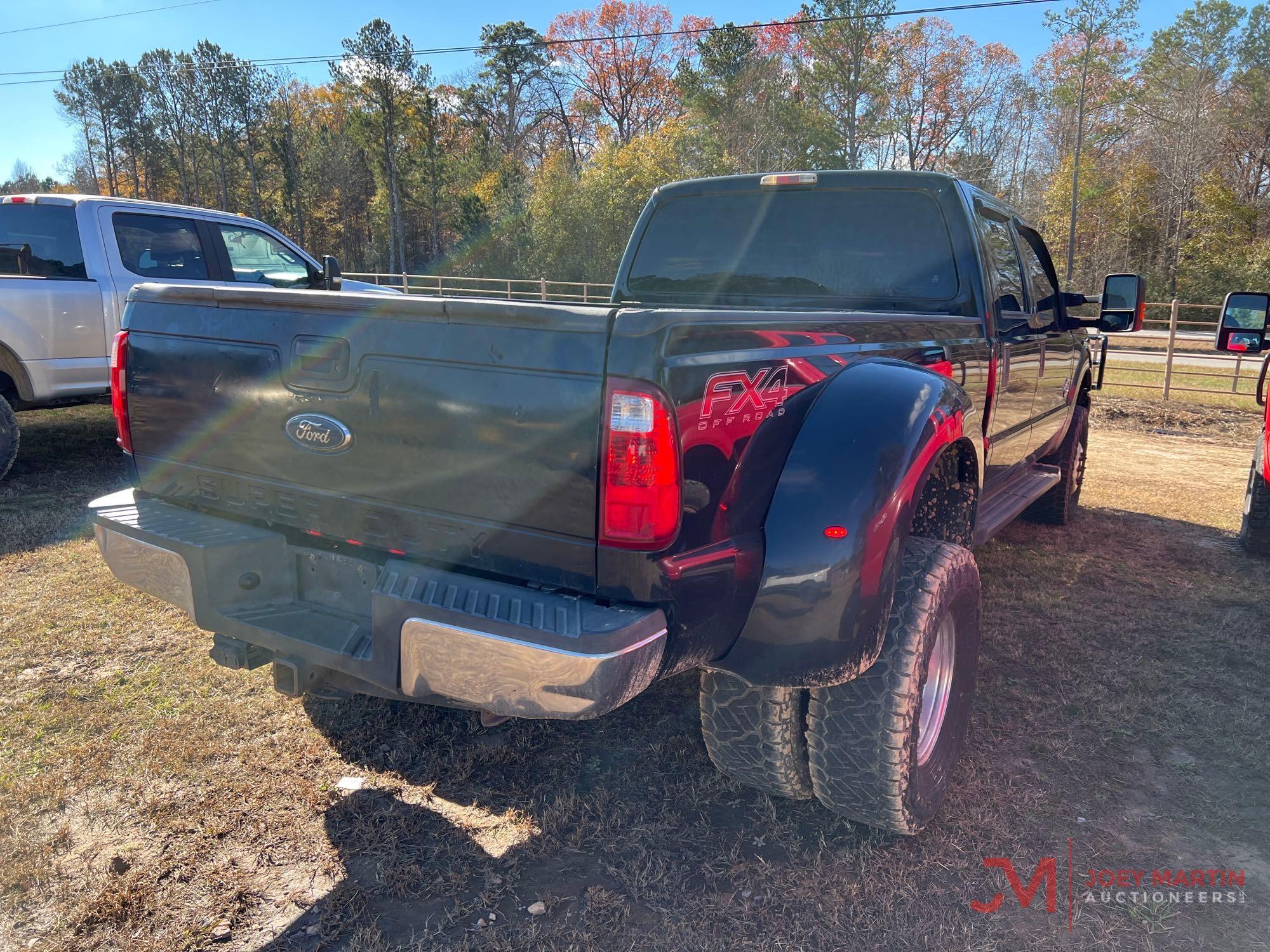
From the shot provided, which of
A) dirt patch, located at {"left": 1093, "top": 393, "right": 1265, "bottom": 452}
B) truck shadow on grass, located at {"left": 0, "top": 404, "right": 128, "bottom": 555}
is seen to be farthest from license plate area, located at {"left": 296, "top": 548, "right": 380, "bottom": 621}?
dirt patch, located at {"left": 1093, "top": 393, "right": 1265, "bottom": 452}

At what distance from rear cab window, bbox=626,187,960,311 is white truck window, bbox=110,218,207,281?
4295 mm

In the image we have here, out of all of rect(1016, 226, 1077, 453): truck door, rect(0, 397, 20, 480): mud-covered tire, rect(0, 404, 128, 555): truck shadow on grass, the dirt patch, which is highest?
rect(1016, 226, 1077, 453): truck door

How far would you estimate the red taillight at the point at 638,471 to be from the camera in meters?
1.87

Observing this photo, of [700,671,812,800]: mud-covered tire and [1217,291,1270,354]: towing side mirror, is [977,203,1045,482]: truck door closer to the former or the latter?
[1217,291,1270,354]: towing side mirror

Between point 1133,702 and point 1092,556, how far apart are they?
7.00ft

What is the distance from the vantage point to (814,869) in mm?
2404

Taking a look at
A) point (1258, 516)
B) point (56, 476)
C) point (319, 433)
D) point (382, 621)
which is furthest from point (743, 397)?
point (56, 476)

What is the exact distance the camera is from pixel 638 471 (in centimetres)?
190

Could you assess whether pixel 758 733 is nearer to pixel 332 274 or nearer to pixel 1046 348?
pixel 1046 348

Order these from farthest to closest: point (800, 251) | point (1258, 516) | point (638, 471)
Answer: point (1258, 516), point (800, 251), point (638, 471)

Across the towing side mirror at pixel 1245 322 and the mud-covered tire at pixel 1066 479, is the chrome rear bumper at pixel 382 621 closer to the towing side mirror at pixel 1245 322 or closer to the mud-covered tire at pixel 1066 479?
the towing side mirror at pixel 1245 322

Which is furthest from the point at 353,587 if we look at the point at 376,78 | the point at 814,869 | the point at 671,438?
the point at 376,78

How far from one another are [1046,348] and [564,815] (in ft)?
11.1

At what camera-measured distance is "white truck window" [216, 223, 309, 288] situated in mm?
7148
